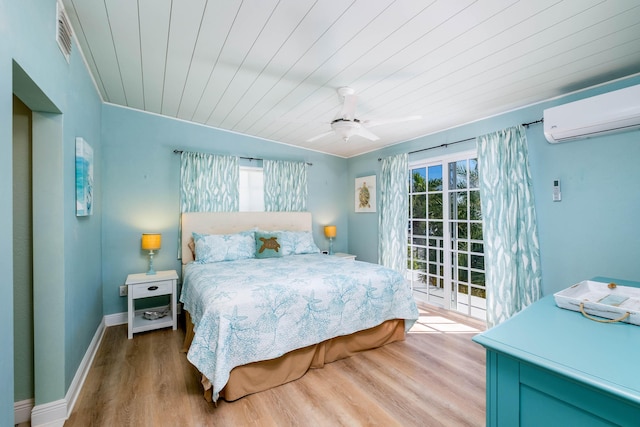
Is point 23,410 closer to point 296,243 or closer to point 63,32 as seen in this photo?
point 63,32

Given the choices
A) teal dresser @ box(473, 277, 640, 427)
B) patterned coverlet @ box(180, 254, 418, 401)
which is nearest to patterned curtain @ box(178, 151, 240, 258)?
patterned coverlet @ box(180, 254, 418, 401)

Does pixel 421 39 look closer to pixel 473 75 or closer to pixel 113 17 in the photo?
pixel 473 75

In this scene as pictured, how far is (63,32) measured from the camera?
5.70 ft

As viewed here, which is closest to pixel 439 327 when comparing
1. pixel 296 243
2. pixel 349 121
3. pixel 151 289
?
pixel 296 243

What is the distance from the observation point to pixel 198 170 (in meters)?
3.87

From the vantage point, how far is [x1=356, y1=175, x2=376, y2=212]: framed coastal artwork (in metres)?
4.90

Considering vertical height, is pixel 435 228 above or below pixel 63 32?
below

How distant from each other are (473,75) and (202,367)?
10.1 ft

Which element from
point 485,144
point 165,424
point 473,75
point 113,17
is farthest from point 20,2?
point 485,144

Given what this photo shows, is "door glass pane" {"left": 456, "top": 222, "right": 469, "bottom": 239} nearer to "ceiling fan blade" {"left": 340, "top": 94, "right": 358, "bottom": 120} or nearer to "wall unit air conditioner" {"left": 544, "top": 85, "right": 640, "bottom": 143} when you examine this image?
"wall unit air conditioner" {"left": 544, "top": 85, "right": 640, "bottom": 143}

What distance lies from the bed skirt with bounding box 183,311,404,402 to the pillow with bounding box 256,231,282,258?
3.89 ft

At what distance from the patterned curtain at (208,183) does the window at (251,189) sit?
160mm

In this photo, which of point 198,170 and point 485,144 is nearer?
point 485,144

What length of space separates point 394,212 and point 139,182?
3564mm
